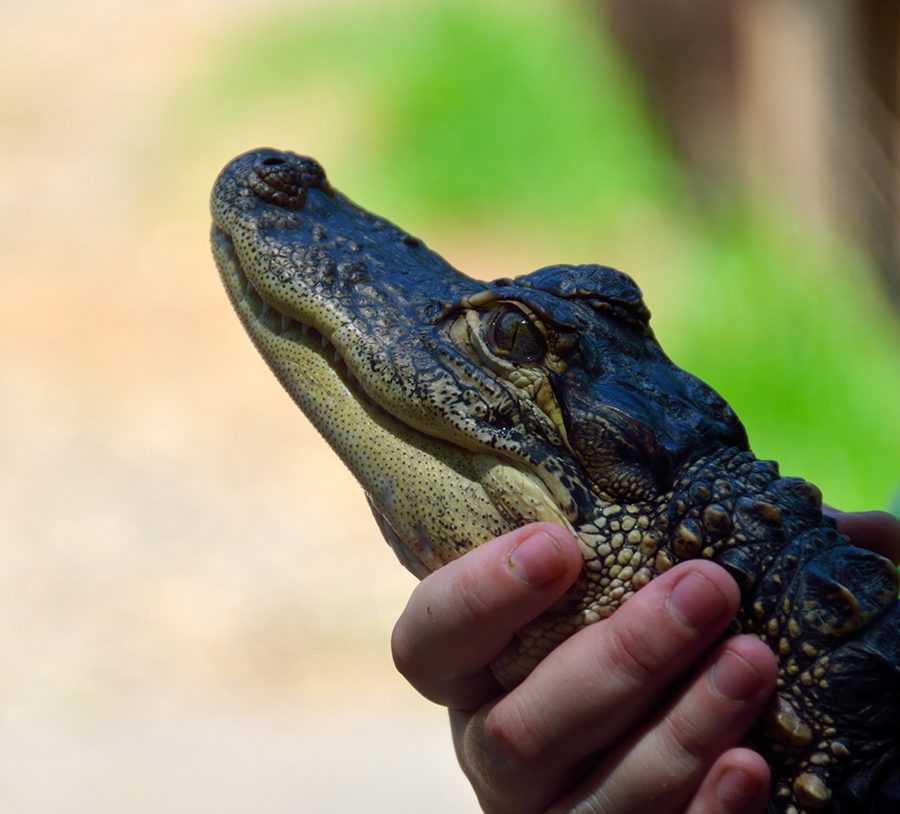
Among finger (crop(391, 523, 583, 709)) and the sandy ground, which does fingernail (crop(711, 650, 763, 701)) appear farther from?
the sandy ground

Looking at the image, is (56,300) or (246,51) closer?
(56,300)

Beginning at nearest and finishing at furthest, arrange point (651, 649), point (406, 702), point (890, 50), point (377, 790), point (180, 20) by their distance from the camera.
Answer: point (651, 649) → point (377, 790) → point (406, 702) → point (890, 50) → point (180, 20)

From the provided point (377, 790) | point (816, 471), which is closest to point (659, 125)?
point (816, 471)

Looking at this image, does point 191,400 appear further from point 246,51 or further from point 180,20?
point 180,20

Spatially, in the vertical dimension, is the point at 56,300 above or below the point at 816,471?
above

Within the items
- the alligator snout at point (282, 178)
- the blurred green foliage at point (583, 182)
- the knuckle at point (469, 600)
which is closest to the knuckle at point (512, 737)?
the knuckle at point (469, 600)

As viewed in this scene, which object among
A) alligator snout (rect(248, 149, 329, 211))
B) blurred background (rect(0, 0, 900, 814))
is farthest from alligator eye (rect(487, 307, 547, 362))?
blurred background (rect(0, 0, 900, 814))

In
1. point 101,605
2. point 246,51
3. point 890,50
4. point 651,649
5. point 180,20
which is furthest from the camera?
point 180,20
